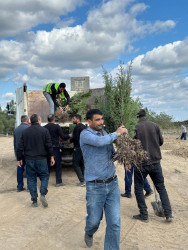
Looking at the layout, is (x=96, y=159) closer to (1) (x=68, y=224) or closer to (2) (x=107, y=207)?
(2) (x=107, y=207)

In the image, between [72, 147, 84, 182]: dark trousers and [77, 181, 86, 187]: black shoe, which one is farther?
[77, 181, 86, 187]: black shoe

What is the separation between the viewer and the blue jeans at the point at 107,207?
3250mm

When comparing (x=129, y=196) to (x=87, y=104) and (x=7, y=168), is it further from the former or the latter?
(x=7, y=168)

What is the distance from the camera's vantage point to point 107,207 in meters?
3.37

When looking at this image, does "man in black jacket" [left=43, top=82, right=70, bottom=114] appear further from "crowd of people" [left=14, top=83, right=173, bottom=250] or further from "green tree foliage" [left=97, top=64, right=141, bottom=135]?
"green tree foliage" [left=97, top=64, right=141, bottom=135]

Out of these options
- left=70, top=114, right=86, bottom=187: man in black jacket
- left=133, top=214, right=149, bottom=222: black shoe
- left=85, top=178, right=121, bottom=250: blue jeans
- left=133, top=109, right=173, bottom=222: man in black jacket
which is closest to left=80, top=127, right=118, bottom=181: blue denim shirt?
left=85, top=178, right=121, bottom=250: blue jeans

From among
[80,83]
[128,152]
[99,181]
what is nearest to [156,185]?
[128,152]

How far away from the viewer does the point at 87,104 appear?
8.88m

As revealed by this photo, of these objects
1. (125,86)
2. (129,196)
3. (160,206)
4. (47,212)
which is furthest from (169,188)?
(47,212)

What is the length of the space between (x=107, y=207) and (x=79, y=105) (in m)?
5.11

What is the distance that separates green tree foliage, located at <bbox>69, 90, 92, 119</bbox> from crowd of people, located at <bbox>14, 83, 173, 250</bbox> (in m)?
0.43

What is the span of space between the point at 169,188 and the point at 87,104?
3.81 metres

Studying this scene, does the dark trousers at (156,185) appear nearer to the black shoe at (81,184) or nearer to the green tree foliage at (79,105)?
the black shoe at (81,184)

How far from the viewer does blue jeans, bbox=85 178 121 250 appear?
10.7 ft
